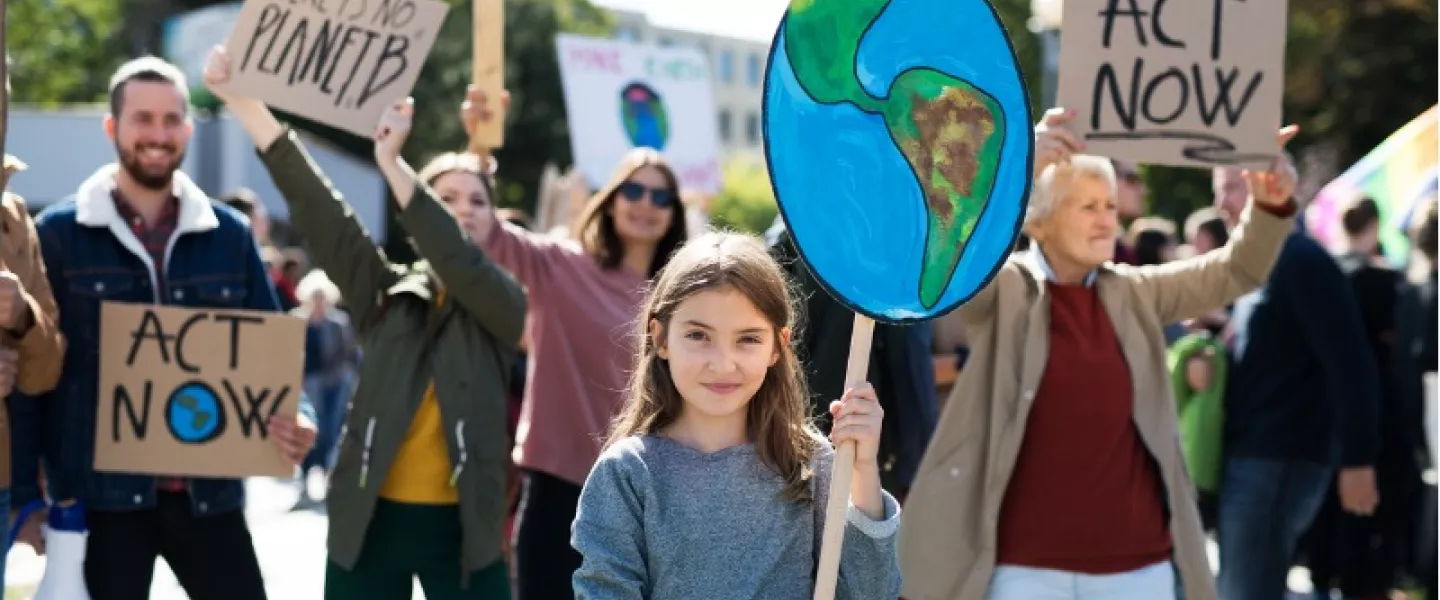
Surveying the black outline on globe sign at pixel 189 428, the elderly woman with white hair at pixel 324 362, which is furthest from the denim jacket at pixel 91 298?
the elderly woman with white hair at pixel 324 362

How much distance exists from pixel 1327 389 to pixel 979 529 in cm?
252

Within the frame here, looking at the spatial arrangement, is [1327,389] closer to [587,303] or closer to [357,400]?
[587,303]

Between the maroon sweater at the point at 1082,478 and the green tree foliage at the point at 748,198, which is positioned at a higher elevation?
the green tree foliage at the point at 748,198

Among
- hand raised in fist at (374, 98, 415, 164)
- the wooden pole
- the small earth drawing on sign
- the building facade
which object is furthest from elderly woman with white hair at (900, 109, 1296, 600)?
the building facade

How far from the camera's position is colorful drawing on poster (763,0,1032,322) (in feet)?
12.1

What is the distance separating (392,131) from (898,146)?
2.41 metres

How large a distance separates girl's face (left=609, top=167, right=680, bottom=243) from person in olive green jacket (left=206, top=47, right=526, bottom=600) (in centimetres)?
57

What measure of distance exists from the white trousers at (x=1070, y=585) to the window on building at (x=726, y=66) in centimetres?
9946

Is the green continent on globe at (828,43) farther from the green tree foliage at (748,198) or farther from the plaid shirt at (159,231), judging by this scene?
the green tree foliage at (748,198)

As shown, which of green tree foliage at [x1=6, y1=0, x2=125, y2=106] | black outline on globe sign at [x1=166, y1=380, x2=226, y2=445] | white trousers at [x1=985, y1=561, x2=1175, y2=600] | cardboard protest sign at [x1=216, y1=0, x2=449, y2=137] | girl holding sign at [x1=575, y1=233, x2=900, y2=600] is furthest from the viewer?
green tree foliage at [x1=6, y1=0, x2=125, y2=106]

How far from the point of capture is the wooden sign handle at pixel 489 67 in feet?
21.2

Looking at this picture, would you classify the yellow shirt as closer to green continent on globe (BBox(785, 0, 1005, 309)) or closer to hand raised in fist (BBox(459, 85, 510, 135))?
hand raised in fist (BBox(459, 85, 510, 135))

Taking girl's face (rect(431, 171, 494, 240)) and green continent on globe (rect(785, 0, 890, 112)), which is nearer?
green continent on globe (rect(785, 0, 890, 112))

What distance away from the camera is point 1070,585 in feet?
17.2
